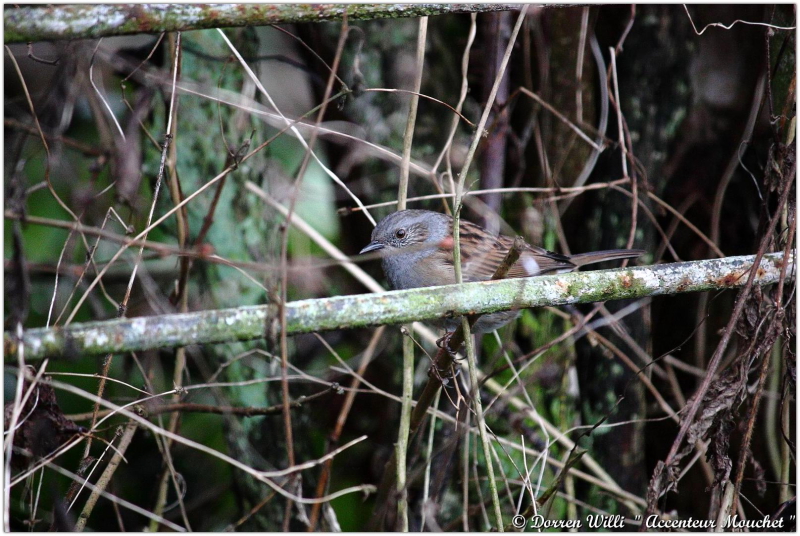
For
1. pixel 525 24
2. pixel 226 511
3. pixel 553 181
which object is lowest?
pixel 226 511

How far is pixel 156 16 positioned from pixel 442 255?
2.17 metres

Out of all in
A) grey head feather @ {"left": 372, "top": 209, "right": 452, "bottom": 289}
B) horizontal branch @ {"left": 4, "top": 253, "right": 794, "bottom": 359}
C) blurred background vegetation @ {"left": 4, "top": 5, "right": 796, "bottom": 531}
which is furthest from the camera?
blurred background vegetation @ {"left": 4, "top": 5, "right": 796, "bottom": 531}

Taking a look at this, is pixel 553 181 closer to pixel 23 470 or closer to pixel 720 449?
pixel 720 449

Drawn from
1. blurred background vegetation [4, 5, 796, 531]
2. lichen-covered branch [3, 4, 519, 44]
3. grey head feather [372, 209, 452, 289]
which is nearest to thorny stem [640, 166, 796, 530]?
blurred background vegetation [4, 5, 796, 531]

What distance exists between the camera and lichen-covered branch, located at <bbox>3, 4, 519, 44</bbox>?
79.5 inches

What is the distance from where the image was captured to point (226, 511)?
191 inches

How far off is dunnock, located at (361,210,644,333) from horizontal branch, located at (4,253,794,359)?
128cm

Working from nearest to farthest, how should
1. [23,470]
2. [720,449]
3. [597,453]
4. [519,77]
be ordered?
[23,470] < [720,449] < [597,453] < [519,77]

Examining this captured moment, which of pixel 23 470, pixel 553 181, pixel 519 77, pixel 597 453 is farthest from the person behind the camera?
pixel 519 77

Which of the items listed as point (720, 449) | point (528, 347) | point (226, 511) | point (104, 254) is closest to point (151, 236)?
point (104, 254)

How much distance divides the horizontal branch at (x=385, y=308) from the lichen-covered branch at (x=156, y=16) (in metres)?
0.89

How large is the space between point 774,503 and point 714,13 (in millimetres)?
3183

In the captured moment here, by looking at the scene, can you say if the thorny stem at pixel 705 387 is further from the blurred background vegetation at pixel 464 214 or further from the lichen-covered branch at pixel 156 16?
the lichen-covered branch at pixel 156 16

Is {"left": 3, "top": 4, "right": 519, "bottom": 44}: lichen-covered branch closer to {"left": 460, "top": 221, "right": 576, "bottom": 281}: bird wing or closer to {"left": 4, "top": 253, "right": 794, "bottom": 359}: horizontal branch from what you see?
{"left": 4, "top": 253, "right": 794, "bottom": 359}: horizontal branch
